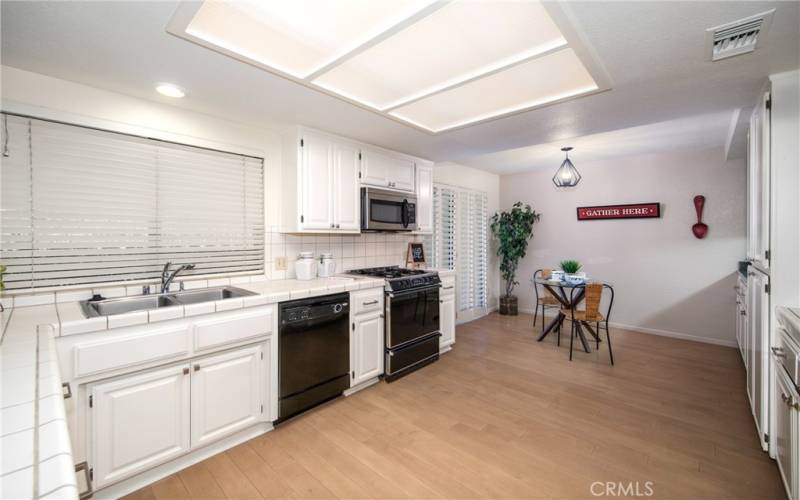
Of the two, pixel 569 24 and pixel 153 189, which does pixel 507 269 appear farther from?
pixel 153 189

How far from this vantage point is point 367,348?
2977 mm

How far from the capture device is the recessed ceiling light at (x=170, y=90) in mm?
2096

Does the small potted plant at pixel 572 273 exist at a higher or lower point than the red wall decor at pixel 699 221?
lower

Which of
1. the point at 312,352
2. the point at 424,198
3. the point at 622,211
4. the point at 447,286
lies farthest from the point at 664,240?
the point at 312,352

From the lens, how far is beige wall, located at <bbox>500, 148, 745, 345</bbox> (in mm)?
4207

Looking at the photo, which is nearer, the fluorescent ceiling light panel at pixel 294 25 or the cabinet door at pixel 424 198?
the fluorescent ceiling light panel at pixel 294 25

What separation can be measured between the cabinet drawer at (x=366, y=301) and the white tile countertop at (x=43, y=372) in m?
0.32

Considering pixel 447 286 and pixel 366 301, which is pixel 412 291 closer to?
pixel 366 301

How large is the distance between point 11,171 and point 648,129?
499cm

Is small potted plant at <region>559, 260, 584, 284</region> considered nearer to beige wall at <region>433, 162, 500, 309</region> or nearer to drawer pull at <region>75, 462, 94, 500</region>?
beige wall at <region>433, 162, 500, 309</region>

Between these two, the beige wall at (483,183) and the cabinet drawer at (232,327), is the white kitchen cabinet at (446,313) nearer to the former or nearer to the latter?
the beige wall at (483,183)

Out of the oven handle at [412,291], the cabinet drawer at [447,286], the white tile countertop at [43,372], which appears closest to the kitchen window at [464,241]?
the cabinet drawer at [447,286]

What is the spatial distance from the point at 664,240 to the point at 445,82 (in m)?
4.06

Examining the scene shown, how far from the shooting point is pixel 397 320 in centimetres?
316
